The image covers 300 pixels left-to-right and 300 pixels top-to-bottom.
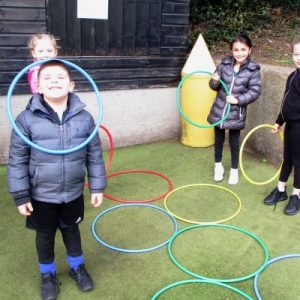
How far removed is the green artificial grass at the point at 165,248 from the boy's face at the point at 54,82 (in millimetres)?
1421

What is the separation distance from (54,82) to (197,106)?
343 cm

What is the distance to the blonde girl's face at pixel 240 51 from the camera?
4.24 meters

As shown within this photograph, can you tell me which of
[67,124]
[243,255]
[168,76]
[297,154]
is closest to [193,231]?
[243,255]

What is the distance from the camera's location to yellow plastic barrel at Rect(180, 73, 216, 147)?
18.4 feet

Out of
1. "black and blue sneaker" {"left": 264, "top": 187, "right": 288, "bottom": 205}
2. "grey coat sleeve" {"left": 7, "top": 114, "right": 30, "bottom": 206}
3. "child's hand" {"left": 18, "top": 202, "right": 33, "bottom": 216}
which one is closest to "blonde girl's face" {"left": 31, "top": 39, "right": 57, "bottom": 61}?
"grey coat sleeve" {"left": 7, "top": 114, "right": 30, "bottom": 206}

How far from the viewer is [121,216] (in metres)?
4.02

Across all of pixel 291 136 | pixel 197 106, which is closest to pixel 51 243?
pixel 291 136

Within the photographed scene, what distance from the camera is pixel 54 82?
2.48 metres

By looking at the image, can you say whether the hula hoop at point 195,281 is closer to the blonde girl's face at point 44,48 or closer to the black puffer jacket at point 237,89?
the black puffer jacket at point 237,89

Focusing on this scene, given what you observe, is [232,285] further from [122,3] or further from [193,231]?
[122,3]

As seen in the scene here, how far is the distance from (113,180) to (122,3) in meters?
2.29

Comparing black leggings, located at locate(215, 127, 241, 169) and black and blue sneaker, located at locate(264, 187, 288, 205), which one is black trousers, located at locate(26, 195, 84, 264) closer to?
black and blue sneaker, located at locate(264, 187, 288, 205)

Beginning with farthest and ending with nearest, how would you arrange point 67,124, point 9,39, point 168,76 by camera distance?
1. point 168,76
2. point 9,39
3. point 67,124

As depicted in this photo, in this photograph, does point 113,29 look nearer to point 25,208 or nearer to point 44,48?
point 44,48
